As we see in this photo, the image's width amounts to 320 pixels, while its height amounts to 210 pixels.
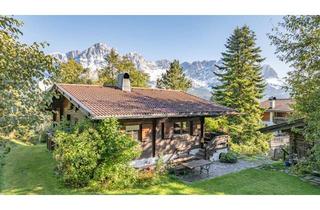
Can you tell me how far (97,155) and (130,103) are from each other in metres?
4.10

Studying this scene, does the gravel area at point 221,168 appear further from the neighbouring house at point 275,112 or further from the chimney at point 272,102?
the chimney at point 272,102

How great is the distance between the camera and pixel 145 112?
1263 centimetres

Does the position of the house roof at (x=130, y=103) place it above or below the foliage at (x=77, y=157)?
above

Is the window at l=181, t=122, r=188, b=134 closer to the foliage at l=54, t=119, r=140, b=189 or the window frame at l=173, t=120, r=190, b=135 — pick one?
the window frame at l=173, t=120, r=190, b=135

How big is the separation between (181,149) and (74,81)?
57.9ft

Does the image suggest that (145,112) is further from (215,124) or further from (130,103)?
(215,124)

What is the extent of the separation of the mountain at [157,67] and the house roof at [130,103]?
2.27m

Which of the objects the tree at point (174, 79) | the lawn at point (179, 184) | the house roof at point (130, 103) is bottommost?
the lawn at point (179, 184)

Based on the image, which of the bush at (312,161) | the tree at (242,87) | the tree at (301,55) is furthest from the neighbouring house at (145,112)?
the tree at (242,87)

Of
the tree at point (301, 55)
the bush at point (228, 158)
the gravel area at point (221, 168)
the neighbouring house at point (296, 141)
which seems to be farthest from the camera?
the bush at point (228, 158)

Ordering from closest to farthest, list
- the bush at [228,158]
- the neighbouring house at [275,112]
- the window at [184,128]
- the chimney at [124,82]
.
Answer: the window at [184,128] < the bush at [228,158] < the chimney at [124,82] < the neighbouring house at [275,112]

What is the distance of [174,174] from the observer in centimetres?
1317

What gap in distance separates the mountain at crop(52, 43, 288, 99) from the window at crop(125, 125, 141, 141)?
4.40m

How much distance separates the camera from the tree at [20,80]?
6159mm
